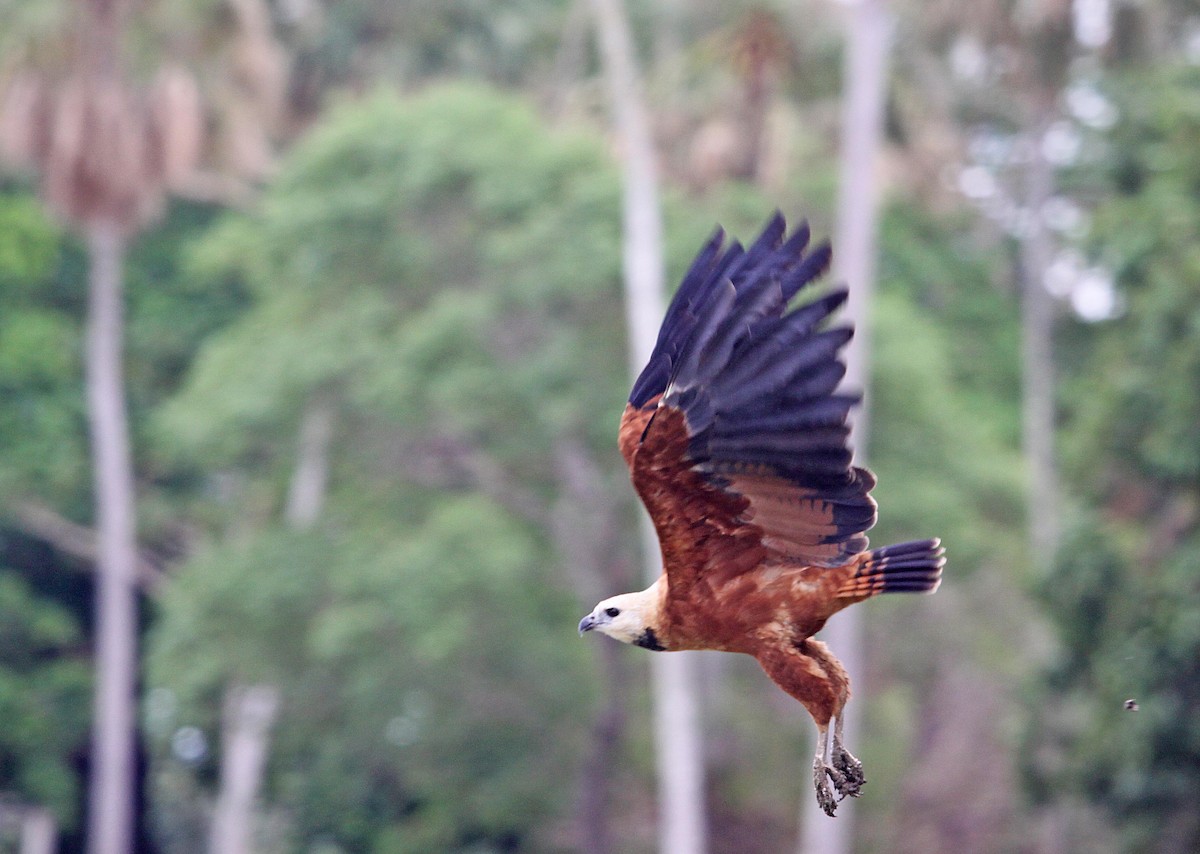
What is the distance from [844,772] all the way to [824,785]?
0.31ft

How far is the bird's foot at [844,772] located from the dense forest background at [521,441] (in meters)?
7.96

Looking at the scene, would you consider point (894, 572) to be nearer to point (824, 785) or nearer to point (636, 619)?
point (824, 785)

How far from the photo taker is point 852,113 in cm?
1389

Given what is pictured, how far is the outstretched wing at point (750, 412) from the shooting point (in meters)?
4.95

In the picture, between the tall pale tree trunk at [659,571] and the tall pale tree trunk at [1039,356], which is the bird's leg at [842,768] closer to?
the tall pale tree trunk at [659,571]

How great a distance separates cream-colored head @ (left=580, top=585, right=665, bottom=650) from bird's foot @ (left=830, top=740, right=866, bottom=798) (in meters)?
0.63

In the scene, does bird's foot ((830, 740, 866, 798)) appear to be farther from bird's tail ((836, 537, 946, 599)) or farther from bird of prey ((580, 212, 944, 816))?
bird's tail ((836, 537, 946, 599))

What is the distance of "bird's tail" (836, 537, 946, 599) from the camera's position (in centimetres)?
540

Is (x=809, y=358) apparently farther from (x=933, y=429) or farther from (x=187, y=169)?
(x=187, y=169)

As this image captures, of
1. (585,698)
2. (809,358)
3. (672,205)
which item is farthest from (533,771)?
(809,358)

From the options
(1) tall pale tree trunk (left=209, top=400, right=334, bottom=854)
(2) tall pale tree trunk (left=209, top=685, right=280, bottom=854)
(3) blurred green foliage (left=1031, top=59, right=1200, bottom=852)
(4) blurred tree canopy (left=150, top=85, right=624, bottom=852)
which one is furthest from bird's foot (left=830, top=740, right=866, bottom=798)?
(2) tall pale tree trunk (left=209, top=685, right=280, bottom=854)

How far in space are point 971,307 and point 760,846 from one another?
Answer: 291 inches

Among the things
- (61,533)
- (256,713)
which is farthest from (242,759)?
(61,533)

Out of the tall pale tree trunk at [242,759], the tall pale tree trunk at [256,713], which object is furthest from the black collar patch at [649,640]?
the tall pale tree trunk at [242,759]
